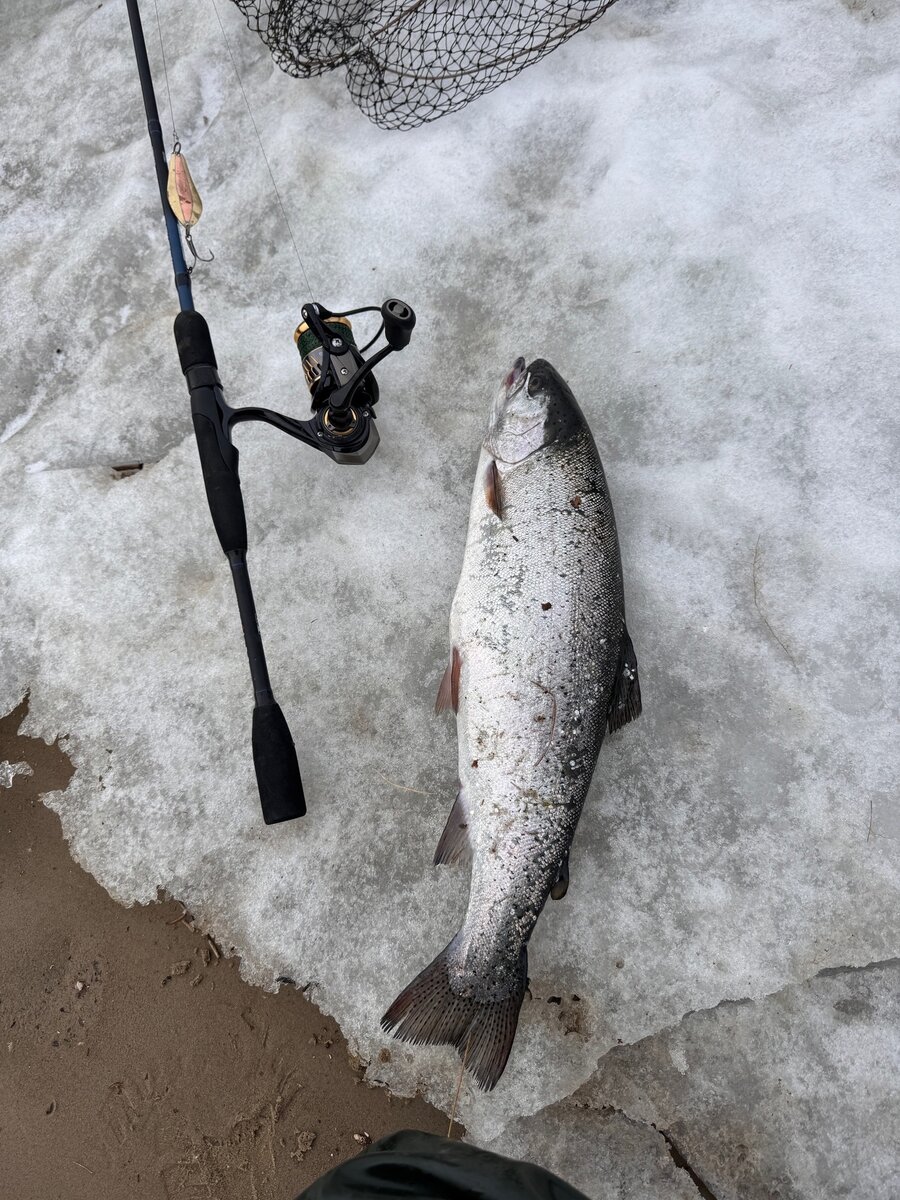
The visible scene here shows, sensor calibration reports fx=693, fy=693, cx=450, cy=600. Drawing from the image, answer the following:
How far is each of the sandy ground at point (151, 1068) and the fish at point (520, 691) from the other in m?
0.35

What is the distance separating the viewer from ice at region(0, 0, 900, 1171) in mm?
2238

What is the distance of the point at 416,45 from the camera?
9.22ft

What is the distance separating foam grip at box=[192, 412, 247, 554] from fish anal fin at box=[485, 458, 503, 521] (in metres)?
0.78

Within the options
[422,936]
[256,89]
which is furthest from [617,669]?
[256,89]

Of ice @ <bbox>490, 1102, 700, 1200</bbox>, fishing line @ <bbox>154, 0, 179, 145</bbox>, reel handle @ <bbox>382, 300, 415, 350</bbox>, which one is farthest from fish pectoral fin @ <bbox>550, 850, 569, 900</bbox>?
fishing line @ <bbox>154, 0, 179, 145</bbox>

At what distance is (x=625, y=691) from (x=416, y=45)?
270cm

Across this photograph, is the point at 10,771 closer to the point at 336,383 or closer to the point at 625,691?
the point at 336,383

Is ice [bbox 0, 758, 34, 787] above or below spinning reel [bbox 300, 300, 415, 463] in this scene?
below

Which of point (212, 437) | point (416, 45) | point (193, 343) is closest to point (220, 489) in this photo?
point (212, 437)

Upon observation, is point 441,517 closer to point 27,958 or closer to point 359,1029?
point 359,1029

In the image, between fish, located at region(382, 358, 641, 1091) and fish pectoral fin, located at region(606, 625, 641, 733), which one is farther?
fish pectoral fin, located at region(606, 625, 641, 733)

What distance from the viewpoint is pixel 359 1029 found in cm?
219

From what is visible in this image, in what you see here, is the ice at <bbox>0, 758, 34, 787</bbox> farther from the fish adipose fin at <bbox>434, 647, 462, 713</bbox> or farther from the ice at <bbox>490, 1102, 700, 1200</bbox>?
the ice at <bbox>490, 1102, 700, 1200</bbox>

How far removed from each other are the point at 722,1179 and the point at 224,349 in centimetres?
326
